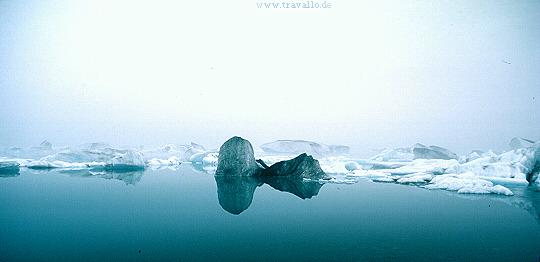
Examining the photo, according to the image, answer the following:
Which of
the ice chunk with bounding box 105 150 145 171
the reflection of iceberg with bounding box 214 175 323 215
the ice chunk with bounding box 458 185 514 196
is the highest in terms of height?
the ice chunk with bounding box 105 150 145 171

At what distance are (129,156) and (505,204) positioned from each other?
3024 cm

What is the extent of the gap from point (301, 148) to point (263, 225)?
193ft

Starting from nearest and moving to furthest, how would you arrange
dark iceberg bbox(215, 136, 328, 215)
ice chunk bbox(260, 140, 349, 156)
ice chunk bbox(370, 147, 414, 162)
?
dark iceberg bbox(215, 136, 328, 215) → ice chunk bbox(370, 147, 414, 162) → ice chunk bbox(260, 140, 349, 156)

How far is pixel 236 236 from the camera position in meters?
9.13

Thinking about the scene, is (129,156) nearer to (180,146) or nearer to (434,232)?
(434,232)

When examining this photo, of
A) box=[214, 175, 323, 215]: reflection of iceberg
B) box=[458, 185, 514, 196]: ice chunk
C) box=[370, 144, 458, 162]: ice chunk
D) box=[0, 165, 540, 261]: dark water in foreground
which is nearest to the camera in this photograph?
box=[0, 165, 540, 261]: dark water in foreground

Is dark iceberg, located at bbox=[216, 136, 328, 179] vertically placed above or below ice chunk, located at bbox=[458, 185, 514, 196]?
above

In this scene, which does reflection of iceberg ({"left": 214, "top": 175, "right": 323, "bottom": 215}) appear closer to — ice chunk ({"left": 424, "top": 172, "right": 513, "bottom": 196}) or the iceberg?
ice chunk ({"left": 424, "top": 172, "right": 513, "bottom": 196})

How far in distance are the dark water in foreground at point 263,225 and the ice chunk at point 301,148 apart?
50.7 m

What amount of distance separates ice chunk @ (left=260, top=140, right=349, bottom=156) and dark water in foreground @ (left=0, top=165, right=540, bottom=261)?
50666 millimetres

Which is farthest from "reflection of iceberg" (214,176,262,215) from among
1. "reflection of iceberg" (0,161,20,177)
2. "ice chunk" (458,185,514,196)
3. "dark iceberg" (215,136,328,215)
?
"reflection of iceberg" (0,161,20,177)

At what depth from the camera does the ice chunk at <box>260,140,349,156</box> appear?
6862 cm

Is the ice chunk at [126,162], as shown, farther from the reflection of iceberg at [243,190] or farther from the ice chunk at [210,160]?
the reflection of iceberg at [243,190]

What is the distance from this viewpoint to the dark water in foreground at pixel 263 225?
7684 mm
